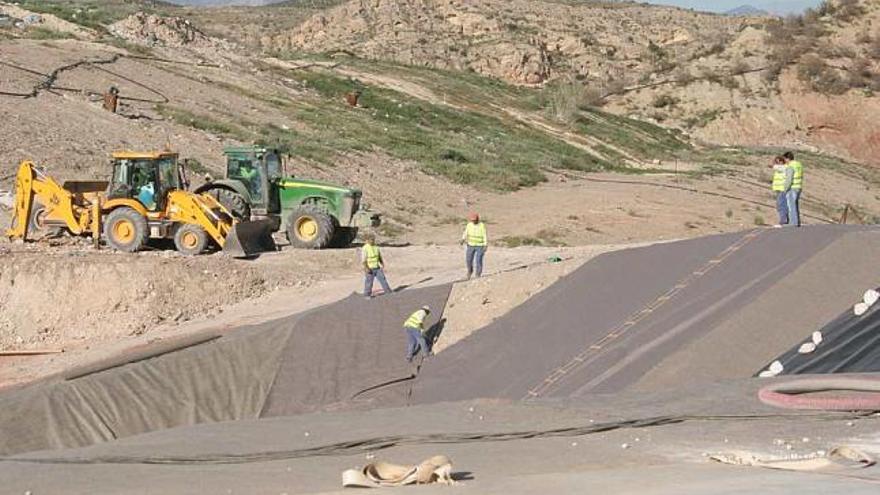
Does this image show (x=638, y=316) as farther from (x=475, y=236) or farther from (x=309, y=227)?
Result: (x=309, y=227)

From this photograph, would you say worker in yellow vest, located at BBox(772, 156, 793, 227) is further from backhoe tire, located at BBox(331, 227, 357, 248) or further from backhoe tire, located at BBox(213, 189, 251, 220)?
backhoe tire, located at BBox(213, 189, 251, 220)

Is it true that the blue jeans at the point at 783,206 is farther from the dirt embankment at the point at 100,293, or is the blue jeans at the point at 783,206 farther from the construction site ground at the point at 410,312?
the dirt embankment at the point at 100,293

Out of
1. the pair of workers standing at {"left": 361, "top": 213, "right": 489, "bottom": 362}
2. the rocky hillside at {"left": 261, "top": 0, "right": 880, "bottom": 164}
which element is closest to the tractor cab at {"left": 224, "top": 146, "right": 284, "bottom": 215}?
→ the pair of workers standing at {"left": 361, "top": 213, "right": 489, "bottom": 362}

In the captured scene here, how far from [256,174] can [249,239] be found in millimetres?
1563

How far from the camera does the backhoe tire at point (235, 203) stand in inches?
1087

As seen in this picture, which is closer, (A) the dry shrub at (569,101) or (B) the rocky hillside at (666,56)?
(A) the dry shrub at (569,101)

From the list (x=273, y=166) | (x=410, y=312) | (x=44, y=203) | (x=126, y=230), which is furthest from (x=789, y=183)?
(x=44, y=203)

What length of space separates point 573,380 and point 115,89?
26.0 metres

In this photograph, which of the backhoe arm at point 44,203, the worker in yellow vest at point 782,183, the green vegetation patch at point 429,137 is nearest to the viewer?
the worker in yellow vest at point 782,183

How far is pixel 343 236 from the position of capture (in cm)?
2888

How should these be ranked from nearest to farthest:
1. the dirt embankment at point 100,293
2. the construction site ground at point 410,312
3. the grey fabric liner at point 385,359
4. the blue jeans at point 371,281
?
the construction site ground at point 410,312 → the grey fabric liner at point 385,359 → the blue jeans at point 371,281 → the dirt embankment at point 100,293

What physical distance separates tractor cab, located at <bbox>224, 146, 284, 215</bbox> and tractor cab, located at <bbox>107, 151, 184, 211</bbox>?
1.43 meters

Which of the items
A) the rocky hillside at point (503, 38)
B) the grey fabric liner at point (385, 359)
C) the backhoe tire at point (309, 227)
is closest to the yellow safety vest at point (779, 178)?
the grey fabric liner at point (385, 359)

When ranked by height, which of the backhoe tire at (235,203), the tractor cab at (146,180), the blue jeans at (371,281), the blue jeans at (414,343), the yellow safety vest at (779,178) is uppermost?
the yellow safety vest at (779,178)
